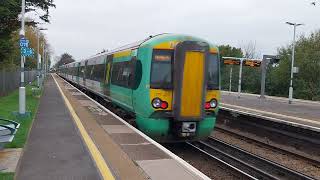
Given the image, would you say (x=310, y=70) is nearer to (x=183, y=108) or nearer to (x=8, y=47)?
(x=8, y=47)

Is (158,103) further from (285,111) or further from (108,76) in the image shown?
(285,111)

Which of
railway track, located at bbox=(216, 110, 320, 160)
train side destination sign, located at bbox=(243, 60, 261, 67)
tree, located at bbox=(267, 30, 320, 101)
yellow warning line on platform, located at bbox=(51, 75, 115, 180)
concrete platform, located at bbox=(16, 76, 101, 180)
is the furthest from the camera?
tree, located at bbox=(267, 30, 320, 101)

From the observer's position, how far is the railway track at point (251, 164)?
1068 centimetres

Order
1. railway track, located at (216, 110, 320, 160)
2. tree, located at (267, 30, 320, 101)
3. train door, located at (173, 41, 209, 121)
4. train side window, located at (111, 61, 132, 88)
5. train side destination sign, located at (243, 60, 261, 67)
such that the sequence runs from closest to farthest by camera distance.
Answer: train door, located at (173, 41, 209, 121) → railway track, located at (216, 110, 320, 160) → train side window, located at (111, 61, 132, 88) → train side destination sign, located at (243, 60, 261, 67) → tree, located at (267, 30, 320, 101)

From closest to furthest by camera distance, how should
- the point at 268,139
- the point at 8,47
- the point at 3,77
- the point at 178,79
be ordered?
the point at 178,79 → the point at 268,139 → the point at 8,47 → the point at 3,77

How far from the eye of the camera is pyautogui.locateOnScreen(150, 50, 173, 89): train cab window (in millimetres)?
12102

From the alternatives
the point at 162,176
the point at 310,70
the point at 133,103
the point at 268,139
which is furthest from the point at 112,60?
the point at 310,70

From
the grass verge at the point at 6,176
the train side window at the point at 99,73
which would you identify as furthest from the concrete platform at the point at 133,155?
the train side window at the point at 99,73

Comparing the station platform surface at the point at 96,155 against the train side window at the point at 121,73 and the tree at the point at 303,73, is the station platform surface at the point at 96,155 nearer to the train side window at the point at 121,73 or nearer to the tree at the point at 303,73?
the train side window at the point at 121,73

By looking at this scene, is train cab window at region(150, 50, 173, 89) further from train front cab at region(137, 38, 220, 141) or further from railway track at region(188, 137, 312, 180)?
railway track at region(188, 137, 312, 180)

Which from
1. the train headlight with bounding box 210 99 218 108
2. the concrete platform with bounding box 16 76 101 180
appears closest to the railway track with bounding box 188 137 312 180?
the train headlight with bounding box 210 99 218 108

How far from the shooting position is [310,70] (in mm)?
51969

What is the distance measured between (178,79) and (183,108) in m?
0.76

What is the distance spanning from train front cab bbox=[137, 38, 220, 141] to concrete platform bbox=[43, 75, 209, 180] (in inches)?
29.1
